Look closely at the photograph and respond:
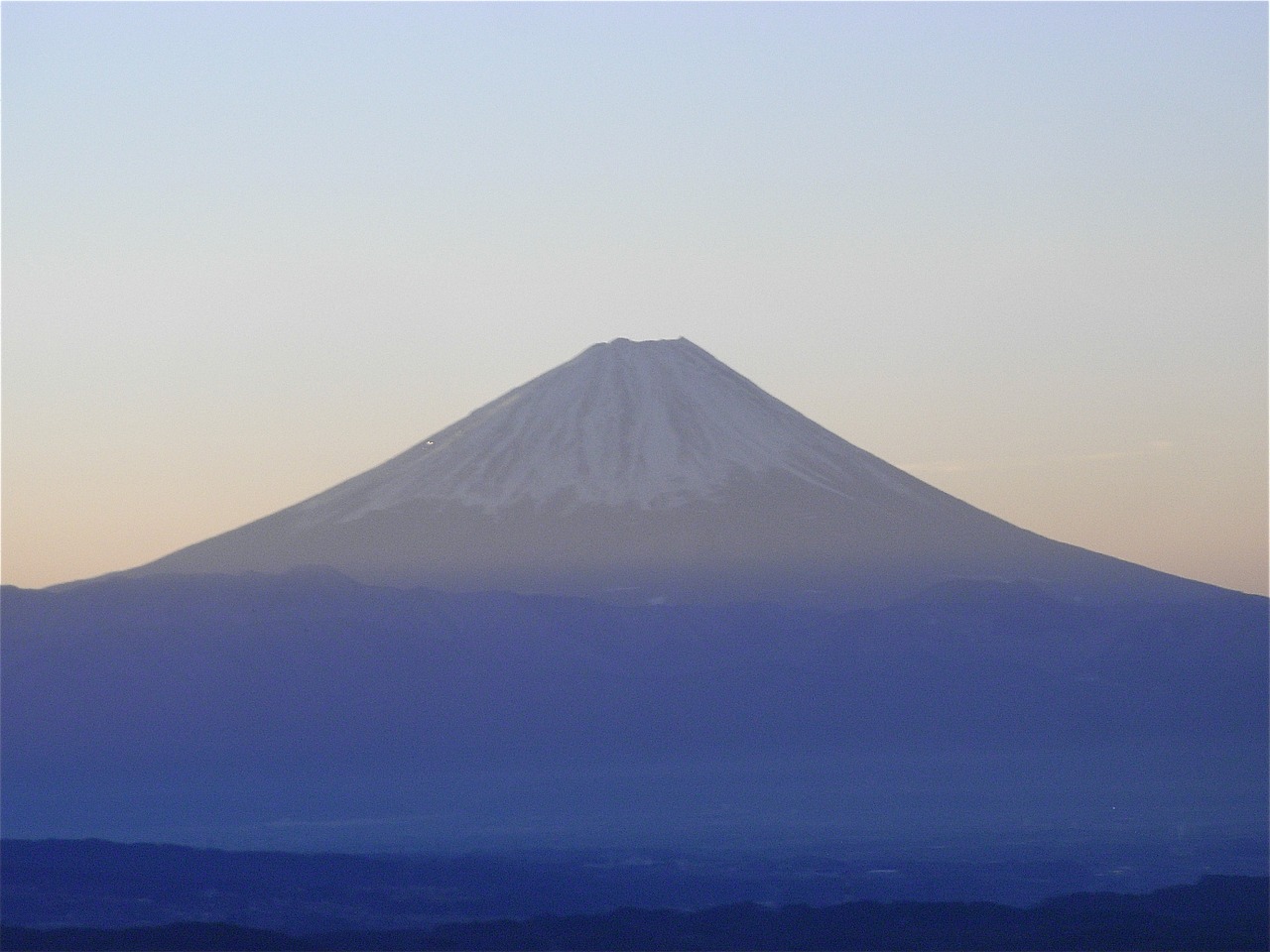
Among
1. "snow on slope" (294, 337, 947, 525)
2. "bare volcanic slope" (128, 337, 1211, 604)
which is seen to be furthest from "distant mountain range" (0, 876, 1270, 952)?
"snow on slope" (294, 337, 947, 525)

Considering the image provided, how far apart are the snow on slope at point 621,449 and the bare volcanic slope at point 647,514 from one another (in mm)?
141

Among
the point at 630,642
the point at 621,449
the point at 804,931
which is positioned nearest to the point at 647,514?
the point at 621,449

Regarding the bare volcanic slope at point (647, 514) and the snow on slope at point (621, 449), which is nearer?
the bare volcanic slope at point (647, 514)

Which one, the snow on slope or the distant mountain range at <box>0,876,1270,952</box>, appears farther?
the snow on slope

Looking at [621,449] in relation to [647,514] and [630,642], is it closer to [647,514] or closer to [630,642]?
[647,514]

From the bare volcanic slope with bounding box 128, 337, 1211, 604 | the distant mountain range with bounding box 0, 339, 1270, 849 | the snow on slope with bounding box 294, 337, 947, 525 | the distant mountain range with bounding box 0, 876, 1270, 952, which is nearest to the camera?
the distant mountain range with bounding box 0, 876, 1270, 952

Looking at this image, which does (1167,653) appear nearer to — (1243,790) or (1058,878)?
(1243,790)

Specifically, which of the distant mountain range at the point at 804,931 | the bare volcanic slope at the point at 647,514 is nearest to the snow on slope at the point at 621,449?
the bare volcanic slope at the point at 647,514

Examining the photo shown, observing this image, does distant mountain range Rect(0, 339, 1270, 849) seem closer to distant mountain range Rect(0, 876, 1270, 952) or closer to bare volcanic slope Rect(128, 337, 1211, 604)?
bare volcanic slope Rect(128, 337, 1211, 604)

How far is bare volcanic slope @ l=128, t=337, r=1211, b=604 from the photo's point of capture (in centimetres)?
13662

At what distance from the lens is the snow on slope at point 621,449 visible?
139 metres

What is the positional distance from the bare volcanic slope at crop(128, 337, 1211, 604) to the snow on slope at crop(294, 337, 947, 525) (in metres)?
0.14

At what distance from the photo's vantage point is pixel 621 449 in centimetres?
14362

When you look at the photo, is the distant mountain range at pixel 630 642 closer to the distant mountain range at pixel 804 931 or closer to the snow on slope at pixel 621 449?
the snow on slope at pixel 621 449
